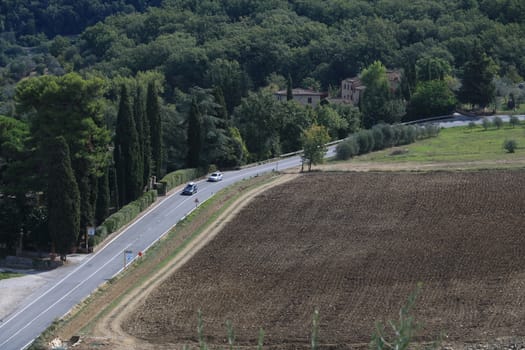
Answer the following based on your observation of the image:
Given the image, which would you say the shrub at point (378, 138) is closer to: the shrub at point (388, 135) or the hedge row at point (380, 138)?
the hedge row at point (380, 138)

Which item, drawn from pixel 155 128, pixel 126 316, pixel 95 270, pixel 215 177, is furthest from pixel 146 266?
pixel 215 177

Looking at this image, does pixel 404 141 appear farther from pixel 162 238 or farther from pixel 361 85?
pixel 162 238

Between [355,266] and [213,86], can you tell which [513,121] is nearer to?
[213,86]

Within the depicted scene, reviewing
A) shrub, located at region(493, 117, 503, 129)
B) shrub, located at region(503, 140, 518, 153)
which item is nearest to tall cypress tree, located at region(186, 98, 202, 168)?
shrub, located at region(503, 140, 518, 153)

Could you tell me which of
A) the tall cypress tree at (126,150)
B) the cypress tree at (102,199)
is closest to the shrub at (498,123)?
the tall cypress tree at (126,150)

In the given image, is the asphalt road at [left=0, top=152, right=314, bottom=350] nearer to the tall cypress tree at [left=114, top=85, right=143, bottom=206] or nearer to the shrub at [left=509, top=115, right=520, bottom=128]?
the tall cypress tree at [left=114, top=85, right=143, bottom=206]

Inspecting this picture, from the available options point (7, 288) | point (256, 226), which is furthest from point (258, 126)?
point (7, 288)
